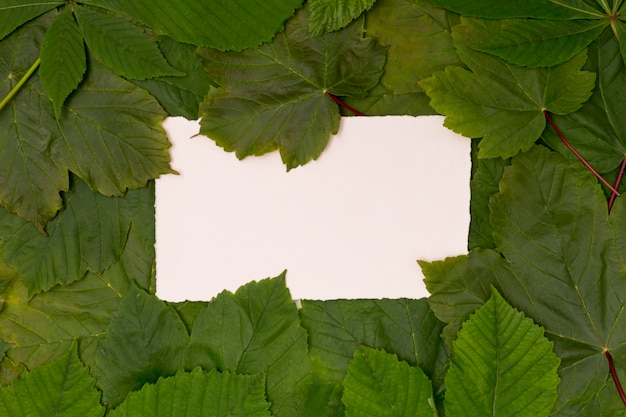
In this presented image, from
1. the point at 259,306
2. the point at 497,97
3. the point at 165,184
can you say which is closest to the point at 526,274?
the point at 497,97

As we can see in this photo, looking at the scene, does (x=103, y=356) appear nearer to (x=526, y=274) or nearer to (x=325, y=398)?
(x=325, y=398)

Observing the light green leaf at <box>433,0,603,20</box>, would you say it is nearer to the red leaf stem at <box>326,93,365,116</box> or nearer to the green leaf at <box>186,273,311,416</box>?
the red leaf stem at <box>326,93,365,116</box>

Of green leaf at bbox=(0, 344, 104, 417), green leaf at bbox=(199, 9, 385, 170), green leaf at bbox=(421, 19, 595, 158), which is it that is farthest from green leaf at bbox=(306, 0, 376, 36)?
green leaf at bbox=(0, 344, 104, 417)

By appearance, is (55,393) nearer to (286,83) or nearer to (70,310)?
(70,310)

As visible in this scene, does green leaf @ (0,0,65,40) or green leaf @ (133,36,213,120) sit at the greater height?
green leaf @ (0,0,65,40)

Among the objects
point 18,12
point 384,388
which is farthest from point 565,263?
point 18,12

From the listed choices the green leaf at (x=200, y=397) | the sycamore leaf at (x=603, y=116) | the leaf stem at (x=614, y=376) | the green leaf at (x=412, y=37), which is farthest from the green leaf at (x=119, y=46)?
the leaf stem at (x=614, y=376)
